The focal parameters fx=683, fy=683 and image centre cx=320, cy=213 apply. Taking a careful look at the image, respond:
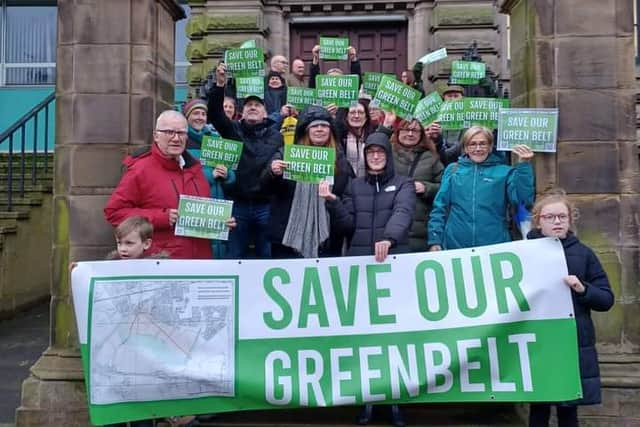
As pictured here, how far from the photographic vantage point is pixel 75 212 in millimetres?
5008

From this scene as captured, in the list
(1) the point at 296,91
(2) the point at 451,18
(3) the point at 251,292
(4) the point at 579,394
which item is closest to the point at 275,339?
(3) the point at 251,292

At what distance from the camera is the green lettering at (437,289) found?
4.19 m

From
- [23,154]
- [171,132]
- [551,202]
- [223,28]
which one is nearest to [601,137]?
Answer: [551,202]

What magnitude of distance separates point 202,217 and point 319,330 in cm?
103

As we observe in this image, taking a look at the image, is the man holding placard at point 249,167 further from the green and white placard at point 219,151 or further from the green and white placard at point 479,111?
the green and white placard at point 479,111

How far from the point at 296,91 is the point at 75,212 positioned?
243 centimetres

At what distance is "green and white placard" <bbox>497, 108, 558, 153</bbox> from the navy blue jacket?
2.93ft

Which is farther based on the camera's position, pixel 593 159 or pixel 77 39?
pixel 77 39

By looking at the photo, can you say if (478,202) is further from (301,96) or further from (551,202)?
(301,96)

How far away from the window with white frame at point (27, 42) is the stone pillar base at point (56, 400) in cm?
1132

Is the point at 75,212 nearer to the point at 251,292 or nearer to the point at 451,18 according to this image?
the point at 251,292

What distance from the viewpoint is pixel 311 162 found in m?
4.53

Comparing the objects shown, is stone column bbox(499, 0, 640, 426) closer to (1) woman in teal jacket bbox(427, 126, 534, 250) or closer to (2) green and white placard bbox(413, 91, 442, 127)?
(1) woman in teal jacket bbox(427, 126, 534, 250)

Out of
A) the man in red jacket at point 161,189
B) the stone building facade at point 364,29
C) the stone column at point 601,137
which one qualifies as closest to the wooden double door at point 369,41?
the stone building facade at point 364,29
